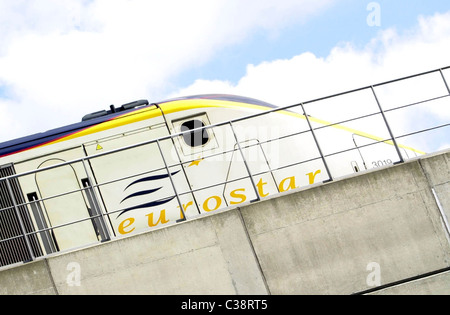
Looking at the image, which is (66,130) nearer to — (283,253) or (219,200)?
(219,200)

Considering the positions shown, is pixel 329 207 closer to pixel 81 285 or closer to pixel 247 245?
pixel 247 245

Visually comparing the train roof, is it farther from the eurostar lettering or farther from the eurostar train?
the eurostar lettering

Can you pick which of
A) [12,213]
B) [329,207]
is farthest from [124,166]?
[329,207]

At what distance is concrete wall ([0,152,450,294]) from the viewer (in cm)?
550

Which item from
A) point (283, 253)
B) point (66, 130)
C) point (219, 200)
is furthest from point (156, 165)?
point (283, 253)

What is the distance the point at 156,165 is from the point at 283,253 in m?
3.52

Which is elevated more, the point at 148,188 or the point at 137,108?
the point at 137,108

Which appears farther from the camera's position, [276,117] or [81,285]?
[276,117]

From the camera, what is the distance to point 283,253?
5.52 metres

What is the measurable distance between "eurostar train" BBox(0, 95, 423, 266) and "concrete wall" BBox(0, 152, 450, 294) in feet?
7.98

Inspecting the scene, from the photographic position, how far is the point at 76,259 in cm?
555
